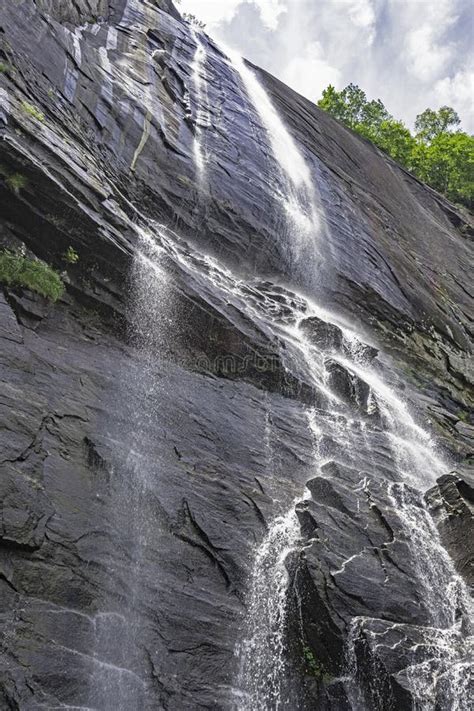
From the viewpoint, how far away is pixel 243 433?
475 inches

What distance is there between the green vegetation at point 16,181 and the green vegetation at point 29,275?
4.23 feet

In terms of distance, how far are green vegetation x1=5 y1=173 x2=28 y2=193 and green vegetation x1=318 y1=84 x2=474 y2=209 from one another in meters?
32.7

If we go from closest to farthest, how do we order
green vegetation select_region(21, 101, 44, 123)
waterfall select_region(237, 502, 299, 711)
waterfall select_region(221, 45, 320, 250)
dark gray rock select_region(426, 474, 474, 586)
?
waterfall select_region(237, 502, 299, 711)
dark gray rock select_region(426, 474, 474, 586)
green vegetation select_region(21, 101, 44, 123)
waterfall select_region(221, 45, 320, 250)

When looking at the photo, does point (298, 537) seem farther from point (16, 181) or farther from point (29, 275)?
point (16, 181)

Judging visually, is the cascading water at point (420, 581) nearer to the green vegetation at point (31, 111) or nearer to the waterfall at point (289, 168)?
the waterfall at point (289, 168)

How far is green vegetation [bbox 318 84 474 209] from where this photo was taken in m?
40.6

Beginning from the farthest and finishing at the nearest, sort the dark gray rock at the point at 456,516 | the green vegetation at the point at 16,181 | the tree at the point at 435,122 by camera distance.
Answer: the tree at the point at 435,122
the green vegetation at the point at 16,181
the dark gray rock at the point at 456,516

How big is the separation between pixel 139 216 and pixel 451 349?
1226 cm

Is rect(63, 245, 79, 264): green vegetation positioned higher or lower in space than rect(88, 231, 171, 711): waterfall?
higher

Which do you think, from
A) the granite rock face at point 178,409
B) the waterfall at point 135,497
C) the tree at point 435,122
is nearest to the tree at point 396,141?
the tree at point 435,122

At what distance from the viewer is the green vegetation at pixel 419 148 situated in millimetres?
40625

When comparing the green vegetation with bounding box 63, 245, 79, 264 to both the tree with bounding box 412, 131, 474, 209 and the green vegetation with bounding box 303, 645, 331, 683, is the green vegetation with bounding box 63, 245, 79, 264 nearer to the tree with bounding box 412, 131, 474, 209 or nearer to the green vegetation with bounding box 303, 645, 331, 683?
the green vegetation with bounding box 303, 645, 331, 683

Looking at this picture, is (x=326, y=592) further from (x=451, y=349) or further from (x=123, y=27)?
(x=123, y=27)

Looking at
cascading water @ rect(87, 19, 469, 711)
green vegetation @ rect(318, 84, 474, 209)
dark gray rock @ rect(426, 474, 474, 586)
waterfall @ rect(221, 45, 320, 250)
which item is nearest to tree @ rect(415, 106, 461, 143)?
green vegetation @ rect(318, 84, 474, 209)
